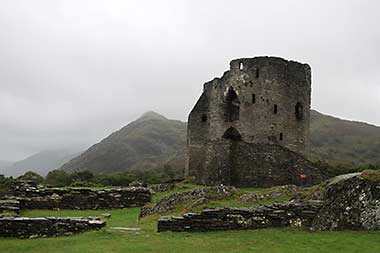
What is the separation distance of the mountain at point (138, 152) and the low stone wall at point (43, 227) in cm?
9443

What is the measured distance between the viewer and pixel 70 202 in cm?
2584

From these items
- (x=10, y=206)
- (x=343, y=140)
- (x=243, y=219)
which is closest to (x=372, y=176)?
(x=243, y=219)

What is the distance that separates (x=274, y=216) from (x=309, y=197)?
197cm

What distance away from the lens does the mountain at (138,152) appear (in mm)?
129875

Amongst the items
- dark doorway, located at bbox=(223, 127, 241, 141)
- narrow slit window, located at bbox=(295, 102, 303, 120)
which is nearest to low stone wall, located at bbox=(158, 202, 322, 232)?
dark doorway, located at bbox=(223, 127, 241, 141)

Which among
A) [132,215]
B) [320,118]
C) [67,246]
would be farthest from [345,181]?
[320,118]

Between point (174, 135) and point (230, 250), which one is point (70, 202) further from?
point (174, 135)

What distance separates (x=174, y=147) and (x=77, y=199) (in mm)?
140837

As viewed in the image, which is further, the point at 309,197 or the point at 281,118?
the point at 281,118

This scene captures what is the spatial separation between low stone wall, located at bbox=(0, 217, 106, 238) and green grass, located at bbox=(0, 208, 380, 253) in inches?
24.7

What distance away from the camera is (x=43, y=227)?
16234 millimetres

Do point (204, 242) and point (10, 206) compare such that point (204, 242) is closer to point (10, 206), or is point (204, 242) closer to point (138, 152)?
point (10, 206)

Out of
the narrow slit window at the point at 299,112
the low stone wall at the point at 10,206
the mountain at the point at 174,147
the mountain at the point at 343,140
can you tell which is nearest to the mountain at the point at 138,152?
the mountain at the point at 174,147

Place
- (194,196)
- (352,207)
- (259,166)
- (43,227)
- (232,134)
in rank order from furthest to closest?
(232,134) → (259,166) → (194,196) → (43,227) → (352,207)
